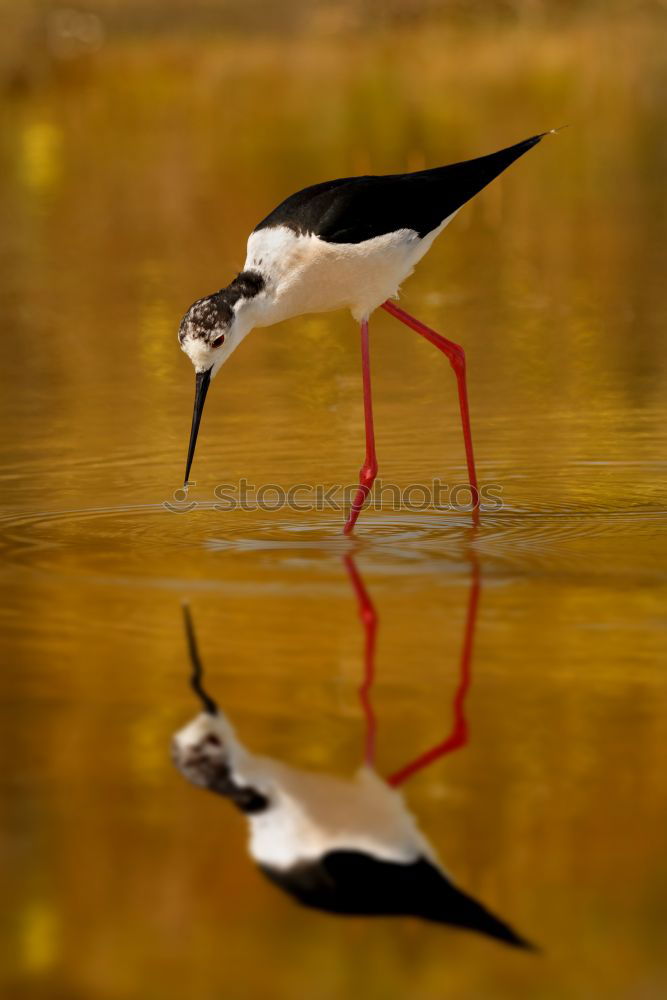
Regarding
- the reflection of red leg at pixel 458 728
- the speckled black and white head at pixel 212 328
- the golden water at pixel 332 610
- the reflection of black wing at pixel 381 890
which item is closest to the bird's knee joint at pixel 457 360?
the golden water at pixel 332 610

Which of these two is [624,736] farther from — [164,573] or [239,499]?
[239,499]

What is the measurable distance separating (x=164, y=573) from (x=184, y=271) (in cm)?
706

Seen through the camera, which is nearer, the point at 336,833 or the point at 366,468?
the point at 336,833

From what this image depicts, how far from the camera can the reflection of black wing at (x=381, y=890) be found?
336 centimetres

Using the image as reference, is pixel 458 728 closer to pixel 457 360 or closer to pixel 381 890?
pixel 381 890

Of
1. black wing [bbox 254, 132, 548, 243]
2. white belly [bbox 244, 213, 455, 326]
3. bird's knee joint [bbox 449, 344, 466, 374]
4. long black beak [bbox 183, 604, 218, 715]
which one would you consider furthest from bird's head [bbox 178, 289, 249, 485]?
bird's knee joint [bbox 449, 344, 466, 374]

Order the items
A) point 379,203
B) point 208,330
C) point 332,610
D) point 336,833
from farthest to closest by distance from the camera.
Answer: point 379,203 → point 208,330 → point 332,610 → point 336,833

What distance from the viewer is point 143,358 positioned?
9.73m

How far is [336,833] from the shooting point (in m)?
3.73

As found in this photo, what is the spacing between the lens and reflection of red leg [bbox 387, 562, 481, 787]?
3986 mm

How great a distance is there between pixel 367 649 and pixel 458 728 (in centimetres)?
71

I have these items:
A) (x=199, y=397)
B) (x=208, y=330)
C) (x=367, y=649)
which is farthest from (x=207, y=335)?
(x=367, y=649)

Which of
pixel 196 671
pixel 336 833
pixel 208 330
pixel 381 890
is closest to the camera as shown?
pixel 381 890

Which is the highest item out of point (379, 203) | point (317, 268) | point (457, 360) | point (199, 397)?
point (379, 203)
